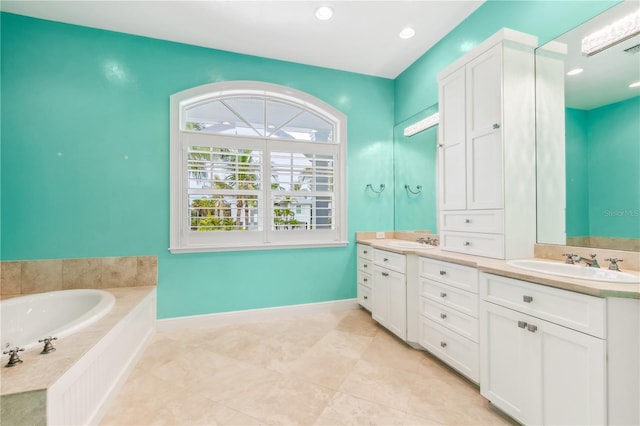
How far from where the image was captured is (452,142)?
2.23 m

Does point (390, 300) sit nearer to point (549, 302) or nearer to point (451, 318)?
point (451, 318)

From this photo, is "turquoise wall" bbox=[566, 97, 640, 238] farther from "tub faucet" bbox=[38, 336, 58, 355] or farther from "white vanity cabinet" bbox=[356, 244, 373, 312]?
"tub faucet" bbox=[38, 336, 58, 355]

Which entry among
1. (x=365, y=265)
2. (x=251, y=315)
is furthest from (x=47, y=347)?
(x=365, y=265)

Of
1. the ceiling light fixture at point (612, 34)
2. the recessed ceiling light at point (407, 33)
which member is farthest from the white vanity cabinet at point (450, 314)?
the recessed ceiling light at point (407, 33)

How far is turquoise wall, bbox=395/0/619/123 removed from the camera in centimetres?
174

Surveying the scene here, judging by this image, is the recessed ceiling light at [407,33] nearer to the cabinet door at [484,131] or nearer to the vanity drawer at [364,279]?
the cabinet door at [484,131]

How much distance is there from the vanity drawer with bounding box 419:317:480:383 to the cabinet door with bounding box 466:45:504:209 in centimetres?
95

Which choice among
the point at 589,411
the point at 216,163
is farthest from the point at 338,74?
the point at 589,411

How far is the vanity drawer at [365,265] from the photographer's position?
9.74ft

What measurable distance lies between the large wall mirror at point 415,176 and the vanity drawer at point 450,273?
2.40ft

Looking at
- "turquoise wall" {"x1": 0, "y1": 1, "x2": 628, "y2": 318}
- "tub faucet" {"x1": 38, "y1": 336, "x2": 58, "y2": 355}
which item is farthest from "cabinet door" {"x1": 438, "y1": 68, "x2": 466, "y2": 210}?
"tub faucet" {"x1": 38, "y1": 336, "x2": 58, "y2": 355}

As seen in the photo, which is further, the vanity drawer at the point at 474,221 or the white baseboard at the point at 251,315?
the white baseboard at the point at 251,315

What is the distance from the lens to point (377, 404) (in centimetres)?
162

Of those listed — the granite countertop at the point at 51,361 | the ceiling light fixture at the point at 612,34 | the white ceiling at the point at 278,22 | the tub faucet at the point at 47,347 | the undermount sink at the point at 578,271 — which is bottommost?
the granite countertop at the point at 51,361
